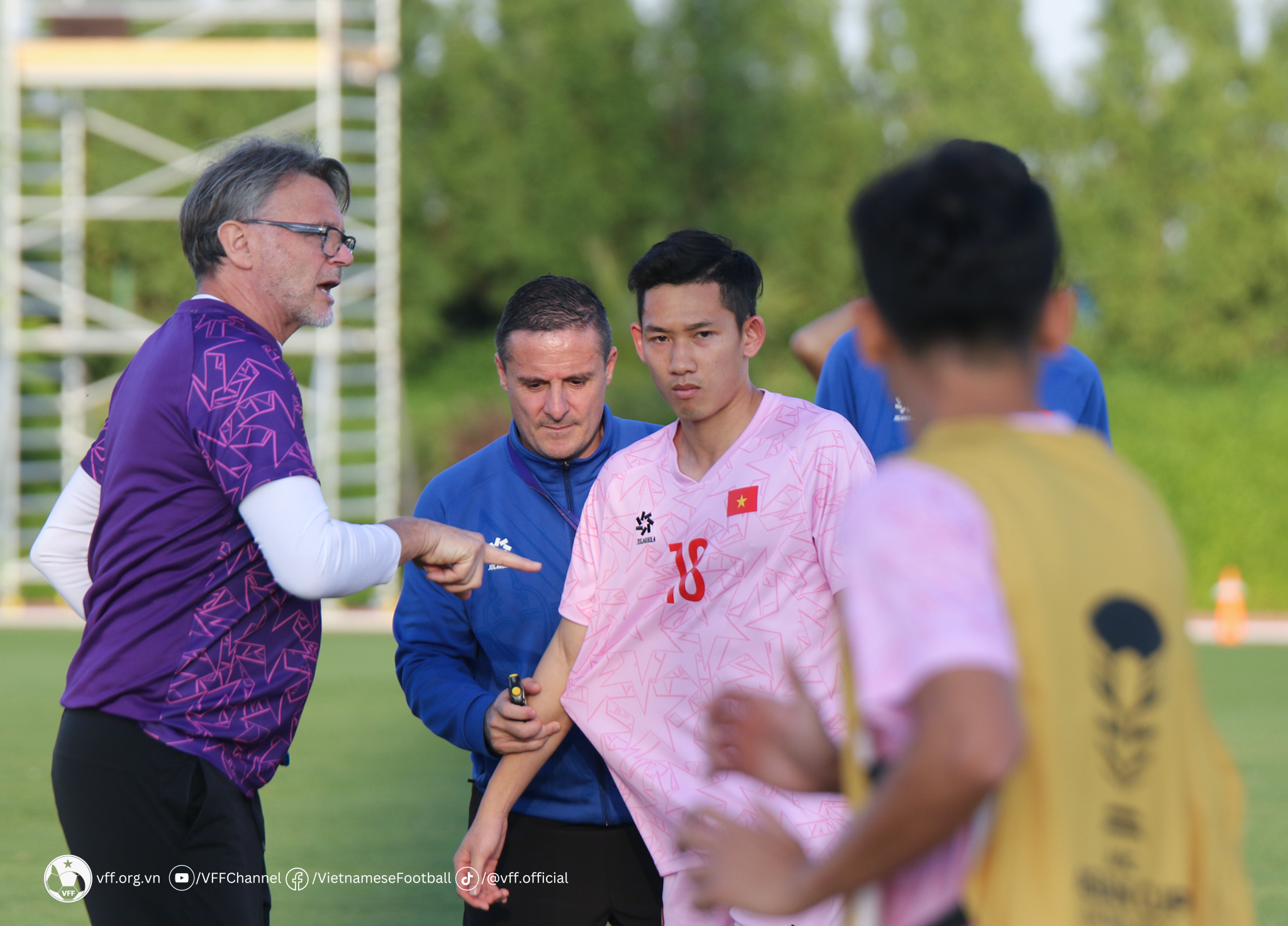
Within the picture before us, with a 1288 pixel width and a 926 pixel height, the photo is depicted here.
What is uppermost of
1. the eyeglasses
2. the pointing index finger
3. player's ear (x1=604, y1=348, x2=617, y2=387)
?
the eyeglasses

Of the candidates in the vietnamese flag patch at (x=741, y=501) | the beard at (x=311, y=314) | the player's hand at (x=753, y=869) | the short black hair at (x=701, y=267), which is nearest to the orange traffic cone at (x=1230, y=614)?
the short black hair at (x=701, y=267)

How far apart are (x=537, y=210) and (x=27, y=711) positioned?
77.8ft

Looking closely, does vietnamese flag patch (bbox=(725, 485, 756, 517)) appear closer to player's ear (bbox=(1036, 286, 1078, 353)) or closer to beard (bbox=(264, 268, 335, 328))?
beard (bbox=(264, 268, 335, 328))

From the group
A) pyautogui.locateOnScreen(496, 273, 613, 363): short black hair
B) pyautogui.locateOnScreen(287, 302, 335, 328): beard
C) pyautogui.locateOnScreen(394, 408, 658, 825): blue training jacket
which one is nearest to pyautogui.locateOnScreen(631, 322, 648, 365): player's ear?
pyautogui.locateOnScreen(496, 273, 613, 363): short black hair

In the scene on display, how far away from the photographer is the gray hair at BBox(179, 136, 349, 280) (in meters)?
2.76

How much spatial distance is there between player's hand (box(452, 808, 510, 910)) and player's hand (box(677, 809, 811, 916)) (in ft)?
4.88

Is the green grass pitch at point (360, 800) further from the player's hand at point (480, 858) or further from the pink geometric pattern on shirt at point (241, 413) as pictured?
the pink geometric pattern on shirt at point (241, 413)

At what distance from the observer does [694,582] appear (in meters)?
2.79

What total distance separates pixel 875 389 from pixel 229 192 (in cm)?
194

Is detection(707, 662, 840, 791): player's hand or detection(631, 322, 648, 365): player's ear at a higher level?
detection(631, 322, 648, 365): player's ear

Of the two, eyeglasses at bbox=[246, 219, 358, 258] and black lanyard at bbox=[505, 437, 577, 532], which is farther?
black lanyard at bbox=[505, 437, 577, 532]

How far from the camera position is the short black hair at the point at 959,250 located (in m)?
1.42

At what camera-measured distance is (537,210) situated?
105 feet

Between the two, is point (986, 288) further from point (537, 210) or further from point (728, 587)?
point (537, 210)
